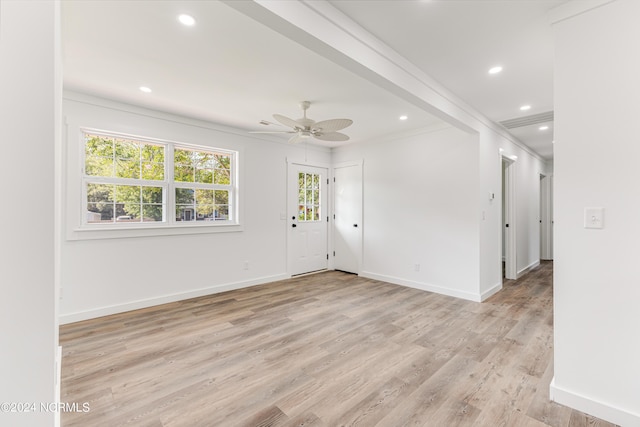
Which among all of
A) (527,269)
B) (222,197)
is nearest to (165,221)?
(222,197)

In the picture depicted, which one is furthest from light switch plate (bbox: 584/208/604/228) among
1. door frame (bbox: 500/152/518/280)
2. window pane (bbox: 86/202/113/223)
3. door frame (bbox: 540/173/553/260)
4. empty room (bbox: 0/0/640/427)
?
door frame (bbox: 540/173/553/260)

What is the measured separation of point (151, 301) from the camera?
362 centimetres

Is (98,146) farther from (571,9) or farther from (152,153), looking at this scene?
(571,9)

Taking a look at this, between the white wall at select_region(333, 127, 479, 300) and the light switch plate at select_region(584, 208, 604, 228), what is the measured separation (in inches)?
84.7

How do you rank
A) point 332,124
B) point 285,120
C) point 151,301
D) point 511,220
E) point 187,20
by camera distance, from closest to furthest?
point 187,20
point 285,120
point 332,124
point 151,301
point 511,220

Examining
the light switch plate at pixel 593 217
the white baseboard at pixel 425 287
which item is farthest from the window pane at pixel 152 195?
the light switch plate at pixel 593 217

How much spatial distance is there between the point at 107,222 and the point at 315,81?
3002 mm

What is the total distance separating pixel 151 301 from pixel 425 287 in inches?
154

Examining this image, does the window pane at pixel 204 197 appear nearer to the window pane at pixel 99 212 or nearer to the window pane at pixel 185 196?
the window pane at pixel 185 196

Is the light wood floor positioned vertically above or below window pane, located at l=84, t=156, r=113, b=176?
below

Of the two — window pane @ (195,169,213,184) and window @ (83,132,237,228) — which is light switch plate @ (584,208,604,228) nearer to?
window @ (83,132,237,228)

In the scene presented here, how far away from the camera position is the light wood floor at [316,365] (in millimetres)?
1746

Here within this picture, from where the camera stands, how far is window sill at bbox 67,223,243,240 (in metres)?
3.19

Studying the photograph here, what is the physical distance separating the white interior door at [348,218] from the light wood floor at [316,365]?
1.76 metres
